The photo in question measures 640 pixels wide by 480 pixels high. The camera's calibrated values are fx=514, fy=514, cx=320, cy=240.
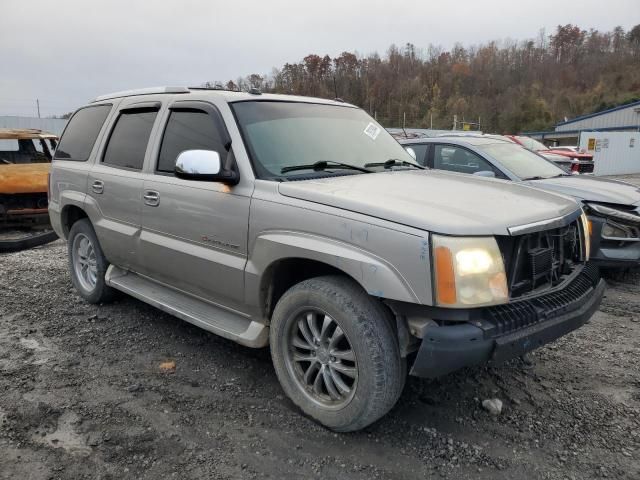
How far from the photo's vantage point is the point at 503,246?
8.39 ft

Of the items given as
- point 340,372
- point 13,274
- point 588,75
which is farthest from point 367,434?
point 588,75

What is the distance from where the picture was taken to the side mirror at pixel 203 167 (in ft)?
10.2

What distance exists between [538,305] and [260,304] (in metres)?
1.59

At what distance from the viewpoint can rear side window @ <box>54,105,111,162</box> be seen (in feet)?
15.9

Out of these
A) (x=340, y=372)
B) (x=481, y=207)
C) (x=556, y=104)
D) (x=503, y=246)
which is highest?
(x=556, y=104)

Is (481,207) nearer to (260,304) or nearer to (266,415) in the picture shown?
(260,304)

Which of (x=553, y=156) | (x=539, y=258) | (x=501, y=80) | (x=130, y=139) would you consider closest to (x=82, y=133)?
(x=130, y=139)

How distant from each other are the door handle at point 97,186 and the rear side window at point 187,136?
88 centimetres

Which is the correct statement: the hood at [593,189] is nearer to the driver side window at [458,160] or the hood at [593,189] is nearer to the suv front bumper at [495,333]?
the driver side window at [458,160]

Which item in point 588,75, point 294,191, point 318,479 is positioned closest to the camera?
point 318,479

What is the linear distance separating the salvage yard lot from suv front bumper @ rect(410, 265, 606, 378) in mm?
585

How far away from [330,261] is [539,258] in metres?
1.12

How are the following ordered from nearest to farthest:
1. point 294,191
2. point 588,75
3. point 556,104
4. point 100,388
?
point 294,191
point 100,388
point 556,104
point 588,75

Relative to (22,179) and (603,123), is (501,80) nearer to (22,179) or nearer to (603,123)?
(603,123)
